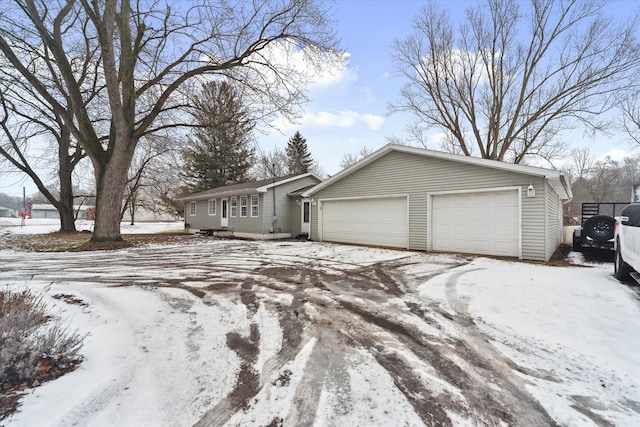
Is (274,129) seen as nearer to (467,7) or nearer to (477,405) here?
(477,405)

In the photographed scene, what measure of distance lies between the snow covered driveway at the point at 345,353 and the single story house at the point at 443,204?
2.82 m

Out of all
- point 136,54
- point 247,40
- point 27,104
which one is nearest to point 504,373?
point 247,40

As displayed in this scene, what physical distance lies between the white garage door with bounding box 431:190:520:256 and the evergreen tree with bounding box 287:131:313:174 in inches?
941

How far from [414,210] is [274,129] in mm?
6189

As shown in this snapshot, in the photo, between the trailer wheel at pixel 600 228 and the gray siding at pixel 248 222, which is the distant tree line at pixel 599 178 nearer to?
the trailer wheel at pixel 600 228

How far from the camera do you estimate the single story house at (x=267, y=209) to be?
15.2m

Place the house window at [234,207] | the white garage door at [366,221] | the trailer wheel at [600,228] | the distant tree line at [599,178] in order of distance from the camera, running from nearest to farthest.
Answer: the trailer wheel at [600,228], the white garage door at [366,221], the house window at [234,207], the distant tree line at [599,178]

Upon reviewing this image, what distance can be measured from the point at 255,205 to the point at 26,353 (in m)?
13.7

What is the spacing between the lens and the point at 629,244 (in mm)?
4641

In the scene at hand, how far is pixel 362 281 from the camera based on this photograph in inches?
220

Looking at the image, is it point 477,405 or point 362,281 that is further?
point 362,281

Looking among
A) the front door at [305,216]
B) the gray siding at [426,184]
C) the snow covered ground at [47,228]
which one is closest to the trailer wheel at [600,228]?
the gray siding at [426,184]

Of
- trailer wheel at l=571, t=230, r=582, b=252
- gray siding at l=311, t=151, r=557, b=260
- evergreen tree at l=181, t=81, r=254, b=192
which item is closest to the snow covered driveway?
gray siding at l=311, t=151, r=557, b=260

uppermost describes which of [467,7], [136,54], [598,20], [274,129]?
[467,7]
